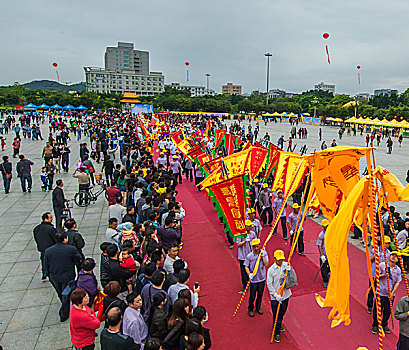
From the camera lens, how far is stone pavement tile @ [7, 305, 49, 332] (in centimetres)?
509

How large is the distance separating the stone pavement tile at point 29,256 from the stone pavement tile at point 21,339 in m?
2.60

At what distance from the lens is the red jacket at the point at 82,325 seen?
12.2 feet

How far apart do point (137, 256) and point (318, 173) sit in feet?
13.2

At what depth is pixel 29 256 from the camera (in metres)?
7.39

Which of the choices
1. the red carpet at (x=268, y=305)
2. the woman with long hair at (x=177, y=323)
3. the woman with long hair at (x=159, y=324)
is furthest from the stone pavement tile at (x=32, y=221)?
the woman with long hair at (x=177, y=323)

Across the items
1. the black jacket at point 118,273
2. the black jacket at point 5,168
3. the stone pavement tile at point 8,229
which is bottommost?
the stone pavement tile at point 8,229

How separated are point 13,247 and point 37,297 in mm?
2603

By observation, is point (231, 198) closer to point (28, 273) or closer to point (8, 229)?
point (28, 273)

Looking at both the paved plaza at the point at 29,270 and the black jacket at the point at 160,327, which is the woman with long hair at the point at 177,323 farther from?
the paved plaza at the point at 29,270

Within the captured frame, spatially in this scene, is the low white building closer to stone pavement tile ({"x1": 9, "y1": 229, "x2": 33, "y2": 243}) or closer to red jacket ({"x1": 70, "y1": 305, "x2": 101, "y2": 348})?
stone pavement tile ({"x1": 9, "y1": 229, "x2": 33, "y2": 243})

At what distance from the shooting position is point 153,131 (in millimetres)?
25438

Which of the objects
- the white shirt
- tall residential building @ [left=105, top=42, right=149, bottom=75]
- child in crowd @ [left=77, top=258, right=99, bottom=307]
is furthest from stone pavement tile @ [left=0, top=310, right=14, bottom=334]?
tall residential building @ [left=105, top=42, right=149, bottom=75]

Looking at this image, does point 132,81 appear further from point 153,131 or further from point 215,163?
point 215,163

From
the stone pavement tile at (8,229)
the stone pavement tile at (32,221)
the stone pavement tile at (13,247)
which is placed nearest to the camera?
the stone pavement tile at (13,247)
